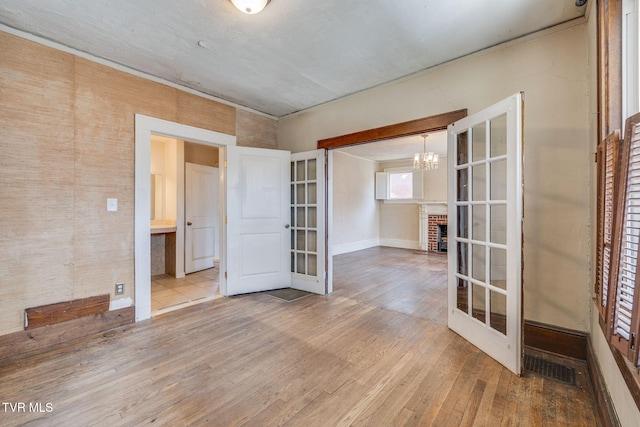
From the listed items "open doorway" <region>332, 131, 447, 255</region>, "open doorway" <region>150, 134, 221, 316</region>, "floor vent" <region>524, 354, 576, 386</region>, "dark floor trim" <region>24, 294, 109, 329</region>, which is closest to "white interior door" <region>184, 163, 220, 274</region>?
"open doorway" <region>150, 134, 221, 316</region>

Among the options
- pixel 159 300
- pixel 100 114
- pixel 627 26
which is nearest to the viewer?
pixel 627 26

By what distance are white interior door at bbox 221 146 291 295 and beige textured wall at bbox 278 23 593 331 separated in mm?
2581

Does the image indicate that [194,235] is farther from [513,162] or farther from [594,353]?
[594,353]

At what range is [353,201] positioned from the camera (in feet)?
24.2

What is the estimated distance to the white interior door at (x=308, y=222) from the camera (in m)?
3.72

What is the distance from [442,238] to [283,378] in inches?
246

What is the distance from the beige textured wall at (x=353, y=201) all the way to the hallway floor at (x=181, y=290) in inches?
127

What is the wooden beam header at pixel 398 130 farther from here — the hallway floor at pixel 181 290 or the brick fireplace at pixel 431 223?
the brick fireplace at pixel 431 223

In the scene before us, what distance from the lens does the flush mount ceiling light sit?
5.97 ft

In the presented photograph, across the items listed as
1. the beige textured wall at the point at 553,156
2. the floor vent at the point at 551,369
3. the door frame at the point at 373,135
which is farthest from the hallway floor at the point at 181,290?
the beige textured wall at the point at 553,156

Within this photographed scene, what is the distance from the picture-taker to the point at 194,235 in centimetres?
490

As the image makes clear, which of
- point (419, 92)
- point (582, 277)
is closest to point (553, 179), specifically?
point (582, 277)

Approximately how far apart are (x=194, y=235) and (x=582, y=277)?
5140mm

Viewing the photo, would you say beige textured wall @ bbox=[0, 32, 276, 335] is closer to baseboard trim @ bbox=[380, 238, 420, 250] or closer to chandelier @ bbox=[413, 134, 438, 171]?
chandelier @ bbox=[413, 134, 438, 171]
